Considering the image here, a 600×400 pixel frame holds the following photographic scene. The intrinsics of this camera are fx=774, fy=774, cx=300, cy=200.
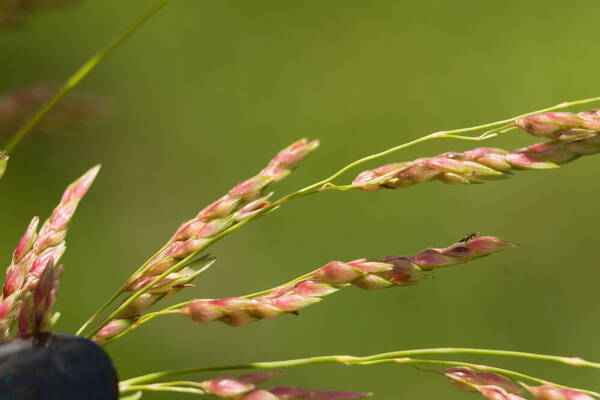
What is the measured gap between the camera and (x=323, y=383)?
62.1 inches

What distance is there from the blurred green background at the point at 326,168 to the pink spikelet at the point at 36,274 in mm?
1069

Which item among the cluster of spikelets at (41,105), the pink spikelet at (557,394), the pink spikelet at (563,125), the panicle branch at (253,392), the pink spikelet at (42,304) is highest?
the cluster of spikelets at (41,105)

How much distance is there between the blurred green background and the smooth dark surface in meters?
1.15

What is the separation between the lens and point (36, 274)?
1.41 feet

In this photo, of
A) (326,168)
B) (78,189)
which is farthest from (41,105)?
(326,168)

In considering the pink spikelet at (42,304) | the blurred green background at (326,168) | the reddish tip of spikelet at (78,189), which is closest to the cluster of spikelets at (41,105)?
the reddish tip of spikelet at (78,189)

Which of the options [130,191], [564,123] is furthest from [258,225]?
[564,123]

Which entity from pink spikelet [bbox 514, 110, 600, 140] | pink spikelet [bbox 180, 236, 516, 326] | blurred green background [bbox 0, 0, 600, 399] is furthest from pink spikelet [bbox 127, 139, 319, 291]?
blurred green background [bbox 0, 0, 600, 399]

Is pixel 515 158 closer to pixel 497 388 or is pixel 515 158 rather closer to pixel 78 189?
pixel 497 388

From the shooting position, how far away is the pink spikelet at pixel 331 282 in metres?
0.42

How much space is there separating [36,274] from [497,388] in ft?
0.86

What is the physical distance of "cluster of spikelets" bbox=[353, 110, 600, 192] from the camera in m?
0.45

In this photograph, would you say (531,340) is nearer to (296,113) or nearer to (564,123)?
(296,113)

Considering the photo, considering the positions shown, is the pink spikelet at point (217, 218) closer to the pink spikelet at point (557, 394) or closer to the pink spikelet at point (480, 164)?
the pink spikelet at point (480, 164)
